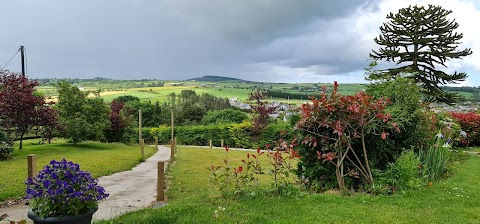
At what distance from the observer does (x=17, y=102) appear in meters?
14.5

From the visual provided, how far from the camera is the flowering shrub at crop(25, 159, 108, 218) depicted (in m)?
3.42

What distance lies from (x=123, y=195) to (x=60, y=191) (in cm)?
403

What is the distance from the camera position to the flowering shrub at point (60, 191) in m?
3.42

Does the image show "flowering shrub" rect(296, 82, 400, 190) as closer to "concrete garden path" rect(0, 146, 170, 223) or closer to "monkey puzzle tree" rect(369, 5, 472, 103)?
"concrete garden path" rect(0, 146, 170, 223)

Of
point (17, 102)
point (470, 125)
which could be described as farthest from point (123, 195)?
point (470, 125)

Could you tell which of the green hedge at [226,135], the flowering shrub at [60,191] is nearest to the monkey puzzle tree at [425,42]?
the green hedge at [226,135]

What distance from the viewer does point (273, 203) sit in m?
4.86

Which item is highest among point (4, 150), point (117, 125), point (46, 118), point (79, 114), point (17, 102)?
point (17, 102)

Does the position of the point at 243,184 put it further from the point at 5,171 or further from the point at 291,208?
the point at 5,171

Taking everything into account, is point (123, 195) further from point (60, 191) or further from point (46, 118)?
point (46, 118)

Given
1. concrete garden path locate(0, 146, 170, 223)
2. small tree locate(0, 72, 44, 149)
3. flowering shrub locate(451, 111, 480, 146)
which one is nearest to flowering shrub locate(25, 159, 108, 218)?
concrete garden path locate(0, 146, 170, 223)

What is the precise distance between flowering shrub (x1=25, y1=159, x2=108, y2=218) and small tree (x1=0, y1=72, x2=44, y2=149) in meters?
13.0

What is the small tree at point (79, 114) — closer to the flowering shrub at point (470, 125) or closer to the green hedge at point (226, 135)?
the green hedge at point (226, 135)

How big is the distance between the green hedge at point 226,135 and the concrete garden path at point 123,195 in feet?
53.7
